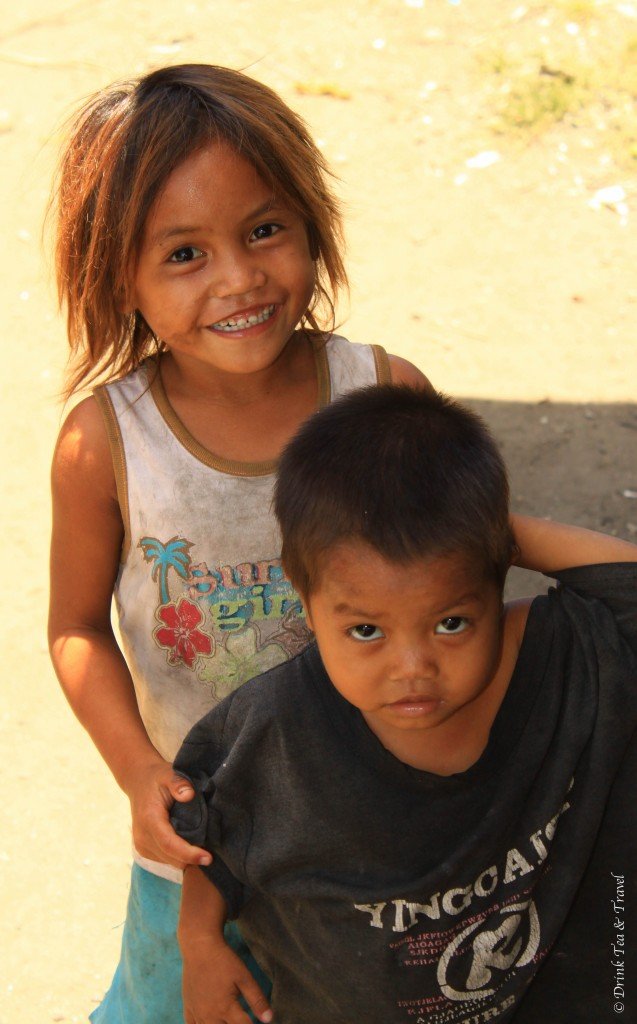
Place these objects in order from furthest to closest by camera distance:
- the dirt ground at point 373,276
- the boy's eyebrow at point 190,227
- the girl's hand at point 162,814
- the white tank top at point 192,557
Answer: the dirt ground at point 373,276 < the white tank top at point 192,557 < the boy's eyebrow at point 190,227 < the girl's hand at point 162,814

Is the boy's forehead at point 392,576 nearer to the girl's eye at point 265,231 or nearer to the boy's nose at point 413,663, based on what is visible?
the boy's nose at point 413,663

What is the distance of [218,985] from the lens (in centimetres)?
164

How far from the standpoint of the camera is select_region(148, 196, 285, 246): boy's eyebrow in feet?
5.91

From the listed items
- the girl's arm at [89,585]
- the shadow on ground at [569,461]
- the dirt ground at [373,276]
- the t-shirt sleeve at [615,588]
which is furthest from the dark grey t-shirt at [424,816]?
the shadow on ground at [569,461]

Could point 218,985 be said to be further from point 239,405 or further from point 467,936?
point 239,405

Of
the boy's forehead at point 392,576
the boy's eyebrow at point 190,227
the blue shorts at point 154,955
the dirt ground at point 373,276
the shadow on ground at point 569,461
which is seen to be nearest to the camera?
the boy's forehead at point 392,576

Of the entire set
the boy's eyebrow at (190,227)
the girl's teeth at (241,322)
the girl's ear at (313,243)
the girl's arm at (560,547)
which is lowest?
the girl's arm at (560,547)

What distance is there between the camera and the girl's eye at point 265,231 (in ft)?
6.15

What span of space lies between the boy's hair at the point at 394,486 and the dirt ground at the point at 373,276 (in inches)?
55.1

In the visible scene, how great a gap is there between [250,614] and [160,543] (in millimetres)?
182

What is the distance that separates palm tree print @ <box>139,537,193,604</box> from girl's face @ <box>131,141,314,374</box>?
286 millimetres

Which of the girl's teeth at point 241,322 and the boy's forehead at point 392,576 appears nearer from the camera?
the boy's forehead at point 392,576

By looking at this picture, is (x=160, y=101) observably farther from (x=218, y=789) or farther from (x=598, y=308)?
(x=598, y=308)

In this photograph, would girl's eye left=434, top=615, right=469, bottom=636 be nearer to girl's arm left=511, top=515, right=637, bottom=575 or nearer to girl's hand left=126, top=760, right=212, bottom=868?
girl's arm left=511, top=515, right=637, bottom=575
